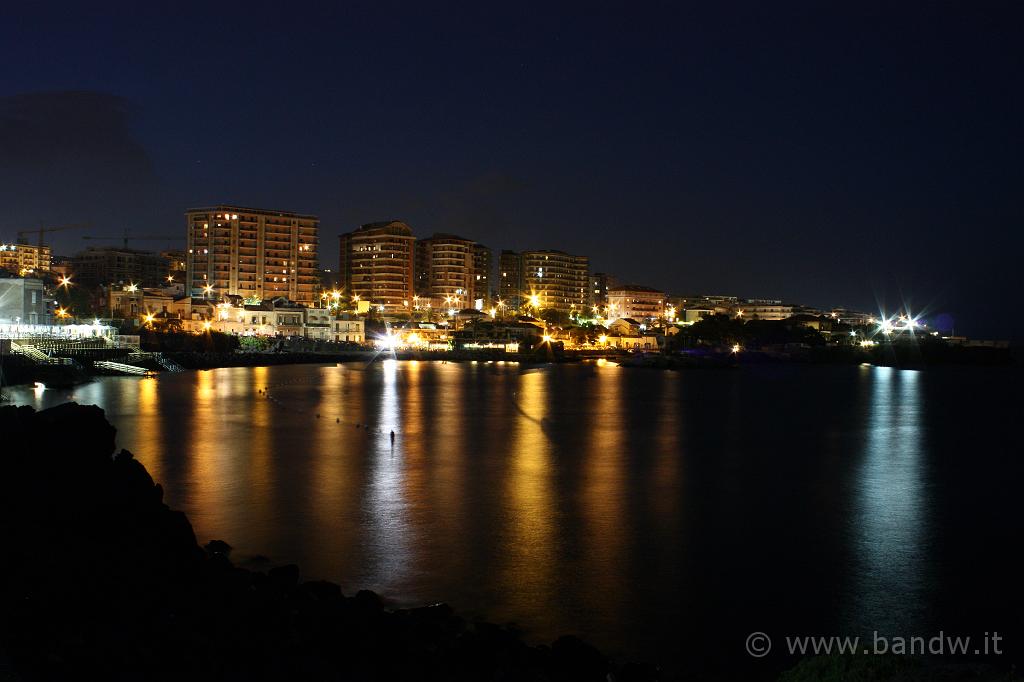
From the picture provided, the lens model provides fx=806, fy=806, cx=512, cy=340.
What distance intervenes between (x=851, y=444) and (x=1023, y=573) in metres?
10.3

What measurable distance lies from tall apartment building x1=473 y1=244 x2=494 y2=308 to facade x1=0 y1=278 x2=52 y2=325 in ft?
154

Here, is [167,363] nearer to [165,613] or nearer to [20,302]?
[20,302]

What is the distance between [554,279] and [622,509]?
75.2 m

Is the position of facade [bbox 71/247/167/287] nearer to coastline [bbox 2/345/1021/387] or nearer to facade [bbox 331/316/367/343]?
facade [bbox 331/316/367/343]

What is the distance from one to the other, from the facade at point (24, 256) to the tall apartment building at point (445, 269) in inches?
1322

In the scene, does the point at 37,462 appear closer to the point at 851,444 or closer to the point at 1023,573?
the point at 1023,573

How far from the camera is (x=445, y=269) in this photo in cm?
7562

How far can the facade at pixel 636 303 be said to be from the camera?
8919 centimetres

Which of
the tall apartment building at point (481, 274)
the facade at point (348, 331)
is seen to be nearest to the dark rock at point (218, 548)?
the facade at point (348, 331)

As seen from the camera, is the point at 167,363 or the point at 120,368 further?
the point at 167,363

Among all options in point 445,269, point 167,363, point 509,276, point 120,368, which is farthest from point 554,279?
point 120,368

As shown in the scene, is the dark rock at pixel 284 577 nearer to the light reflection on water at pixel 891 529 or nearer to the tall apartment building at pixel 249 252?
the light reflection on water at pixel 891 529

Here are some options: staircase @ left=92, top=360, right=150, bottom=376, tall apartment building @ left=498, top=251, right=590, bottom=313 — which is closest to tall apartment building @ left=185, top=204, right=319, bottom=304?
tall apartment building @ left=498, top=251, right=590, bottom=313

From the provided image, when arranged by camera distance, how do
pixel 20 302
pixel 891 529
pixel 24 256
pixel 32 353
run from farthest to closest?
1. pixel 24 256
2. pixel 20 302
3. pixel 32 353
4. pixel 891 529
